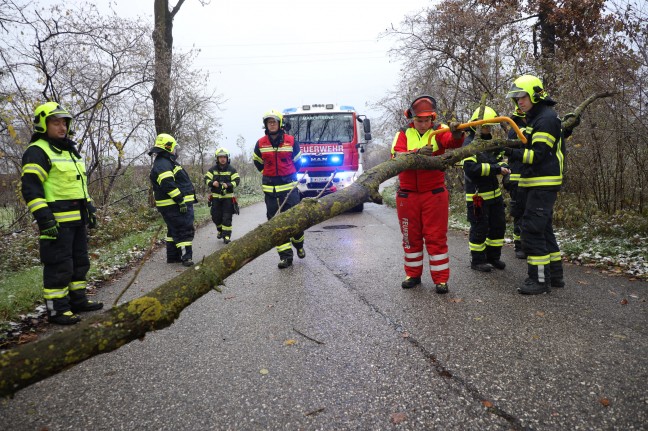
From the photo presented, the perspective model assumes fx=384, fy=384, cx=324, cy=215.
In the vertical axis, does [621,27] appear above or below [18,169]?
above

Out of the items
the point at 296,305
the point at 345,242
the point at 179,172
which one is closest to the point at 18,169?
the point at 179,172

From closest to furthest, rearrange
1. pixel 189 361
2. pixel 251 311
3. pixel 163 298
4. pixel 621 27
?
pixel 163 298, pixel 189 361, pixel 251 311, pixel 621 27

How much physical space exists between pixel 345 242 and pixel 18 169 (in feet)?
23.6

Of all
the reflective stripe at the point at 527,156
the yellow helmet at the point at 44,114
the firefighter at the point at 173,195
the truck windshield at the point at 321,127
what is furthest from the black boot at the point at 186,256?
the truck windshield at the point at 321,127

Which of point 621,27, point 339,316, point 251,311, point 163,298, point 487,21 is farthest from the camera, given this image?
point 487,21

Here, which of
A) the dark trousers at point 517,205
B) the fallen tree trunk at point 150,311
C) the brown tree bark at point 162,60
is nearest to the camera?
the fallen tree trunk at point 150,311

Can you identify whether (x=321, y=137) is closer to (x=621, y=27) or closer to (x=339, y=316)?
(x=621, y=27)

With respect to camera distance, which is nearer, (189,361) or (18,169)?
(189,361)

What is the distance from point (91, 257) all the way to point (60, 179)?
326 centimetres

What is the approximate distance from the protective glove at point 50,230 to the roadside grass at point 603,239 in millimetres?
6447

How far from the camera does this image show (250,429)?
2.14 metres

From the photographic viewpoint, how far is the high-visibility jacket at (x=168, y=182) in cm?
636

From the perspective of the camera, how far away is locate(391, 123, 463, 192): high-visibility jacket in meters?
4.28

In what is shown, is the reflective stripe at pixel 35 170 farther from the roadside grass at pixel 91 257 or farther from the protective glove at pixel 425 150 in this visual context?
the protective glove at pixel 425 150
